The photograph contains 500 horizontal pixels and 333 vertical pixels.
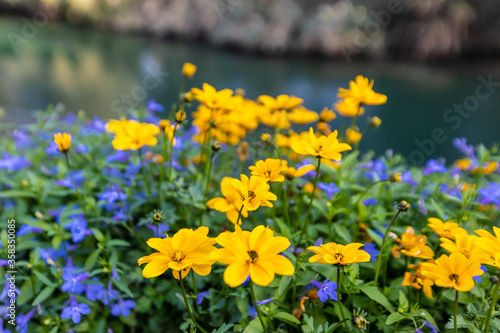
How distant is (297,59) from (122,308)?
5.42 meters

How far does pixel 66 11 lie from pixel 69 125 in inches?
296

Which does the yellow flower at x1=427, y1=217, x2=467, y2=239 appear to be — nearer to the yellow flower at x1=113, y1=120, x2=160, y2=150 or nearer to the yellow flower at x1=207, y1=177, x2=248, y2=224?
the yellow flower at x1=207, y1=177, x2=248, y2=224

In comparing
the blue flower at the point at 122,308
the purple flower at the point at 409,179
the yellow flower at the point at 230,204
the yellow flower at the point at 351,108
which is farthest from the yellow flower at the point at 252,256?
the purple flower at the point at 409,179

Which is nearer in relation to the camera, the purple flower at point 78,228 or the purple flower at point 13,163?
the purple flower at point 78,228

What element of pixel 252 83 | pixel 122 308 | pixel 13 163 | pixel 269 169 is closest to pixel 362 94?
pixel 269 169

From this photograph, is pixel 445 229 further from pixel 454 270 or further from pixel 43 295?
pixel 43 295

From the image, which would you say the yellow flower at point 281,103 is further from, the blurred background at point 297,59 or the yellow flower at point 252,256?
the blurred background at point 297,59

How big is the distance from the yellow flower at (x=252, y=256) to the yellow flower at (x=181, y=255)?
56 millimetres

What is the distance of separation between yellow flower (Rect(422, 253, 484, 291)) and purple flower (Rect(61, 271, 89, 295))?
0.83m

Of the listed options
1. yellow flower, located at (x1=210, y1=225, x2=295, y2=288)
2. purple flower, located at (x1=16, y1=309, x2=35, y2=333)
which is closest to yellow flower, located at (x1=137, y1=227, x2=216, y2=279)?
yellow flower, located at (x1=210, y1=225, x2=295, y2=288)

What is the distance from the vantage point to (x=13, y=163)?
4.26 feet

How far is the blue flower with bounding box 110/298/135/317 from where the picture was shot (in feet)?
3.10

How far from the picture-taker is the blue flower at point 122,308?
3.10 feet

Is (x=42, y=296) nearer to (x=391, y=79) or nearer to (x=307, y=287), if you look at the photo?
(x=307, y=287)
